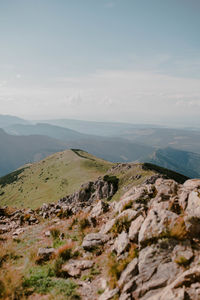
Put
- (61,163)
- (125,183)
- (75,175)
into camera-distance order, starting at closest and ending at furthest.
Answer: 1. (125,183)
2. (75,175)
3. (61,163)

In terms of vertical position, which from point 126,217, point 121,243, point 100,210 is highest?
point 126,217

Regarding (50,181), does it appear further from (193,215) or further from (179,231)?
(179,231)

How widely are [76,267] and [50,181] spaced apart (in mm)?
129456

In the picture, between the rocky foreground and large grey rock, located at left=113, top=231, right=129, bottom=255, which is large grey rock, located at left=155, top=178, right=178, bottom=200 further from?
large grey rock, located at left=113, top=231, right=129, bottom=255

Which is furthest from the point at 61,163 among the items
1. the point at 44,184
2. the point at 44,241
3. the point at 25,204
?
the point at 44,241

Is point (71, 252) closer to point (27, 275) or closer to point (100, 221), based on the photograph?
point (27, 275)

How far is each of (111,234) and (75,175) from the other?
116096 mm

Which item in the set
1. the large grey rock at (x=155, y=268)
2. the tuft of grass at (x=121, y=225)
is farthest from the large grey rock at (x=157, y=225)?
the tuft of grass at (x=121, y=225)

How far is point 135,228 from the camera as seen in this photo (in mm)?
11414

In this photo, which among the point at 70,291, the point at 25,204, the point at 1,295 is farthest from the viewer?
the point at 25,204

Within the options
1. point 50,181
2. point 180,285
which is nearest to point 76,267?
point 180,285

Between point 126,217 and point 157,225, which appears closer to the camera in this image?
point 157,225

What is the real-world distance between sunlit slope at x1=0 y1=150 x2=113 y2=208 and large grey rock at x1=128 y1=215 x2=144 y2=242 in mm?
93275

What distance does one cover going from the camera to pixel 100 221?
54.6 feet
